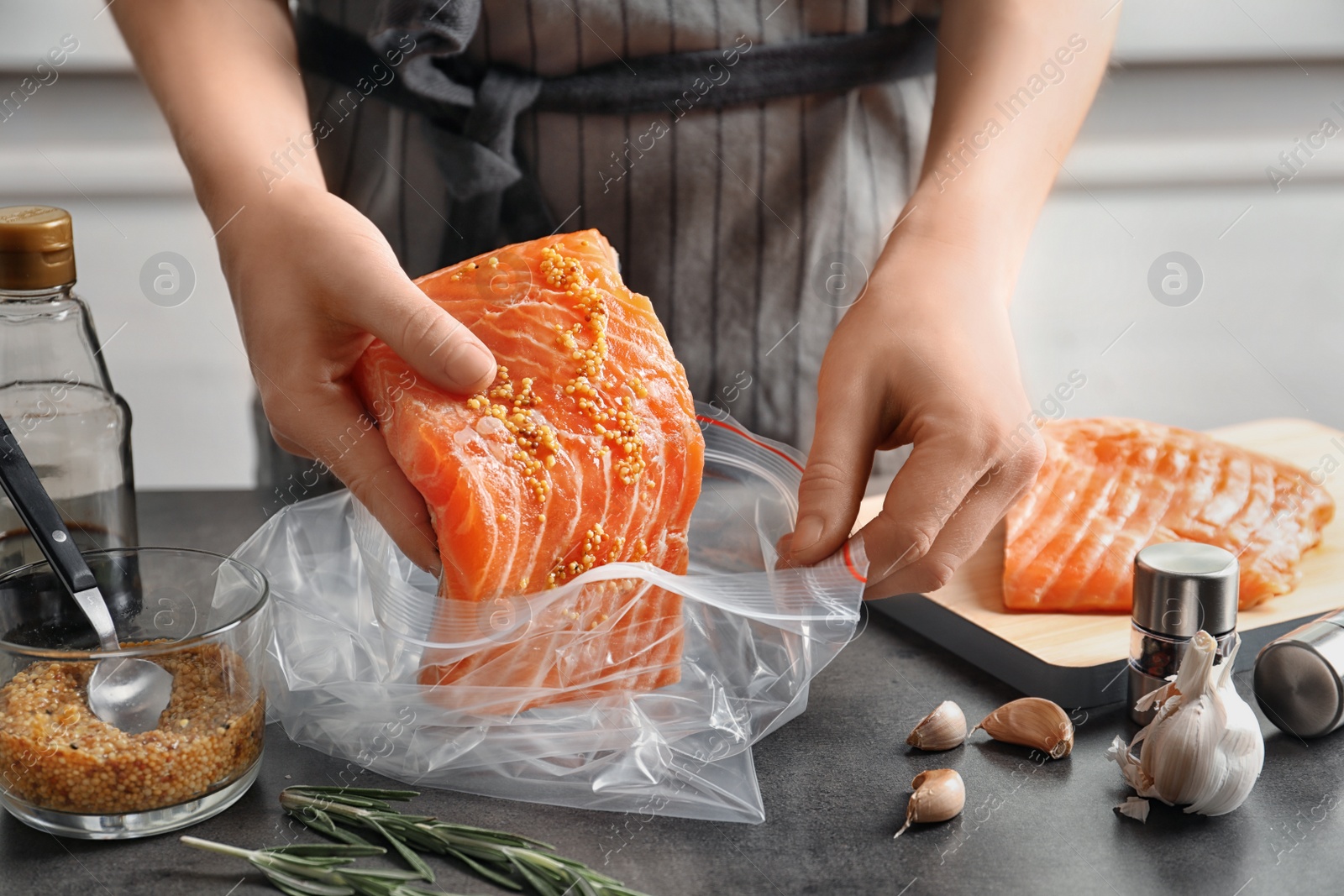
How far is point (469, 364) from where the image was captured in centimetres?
82

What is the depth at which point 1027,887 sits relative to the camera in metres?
0.74

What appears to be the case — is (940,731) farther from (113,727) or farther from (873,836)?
(113,727)

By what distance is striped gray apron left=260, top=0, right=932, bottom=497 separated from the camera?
1.19m

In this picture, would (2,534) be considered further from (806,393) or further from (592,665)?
(806,393)

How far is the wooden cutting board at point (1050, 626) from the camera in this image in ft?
3.24

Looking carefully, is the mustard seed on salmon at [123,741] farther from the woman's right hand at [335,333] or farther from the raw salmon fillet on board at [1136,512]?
the raw salmon fillet on board at [1136,512]

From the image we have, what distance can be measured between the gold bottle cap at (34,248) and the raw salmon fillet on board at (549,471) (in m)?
0.26

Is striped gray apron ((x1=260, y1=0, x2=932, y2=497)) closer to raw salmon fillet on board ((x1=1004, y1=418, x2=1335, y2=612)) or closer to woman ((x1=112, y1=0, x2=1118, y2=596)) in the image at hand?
woman ((x1=112, y1=0, x2=1118, y2=596))

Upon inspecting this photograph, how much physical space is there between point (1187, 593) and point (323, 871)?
688mm

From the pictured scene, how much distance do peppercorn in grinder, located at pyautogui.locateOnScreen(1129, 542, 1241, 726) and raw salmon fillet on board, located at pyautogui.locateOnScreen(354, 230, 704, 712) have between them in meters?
0.39

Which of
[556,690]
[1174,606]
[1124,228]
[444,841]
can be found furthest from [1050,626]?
[1124,228]

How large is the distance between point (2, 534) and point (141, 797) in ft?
1.20

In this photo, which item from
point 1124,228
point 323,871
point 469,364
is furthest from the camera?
point 1124,228

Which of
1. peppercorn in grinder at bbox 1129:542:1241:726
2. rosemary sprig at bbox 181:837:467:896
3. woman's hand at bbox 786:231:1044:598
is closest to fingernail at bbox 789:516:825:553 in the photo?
woman's hand at bbox 786:231:1044:598
